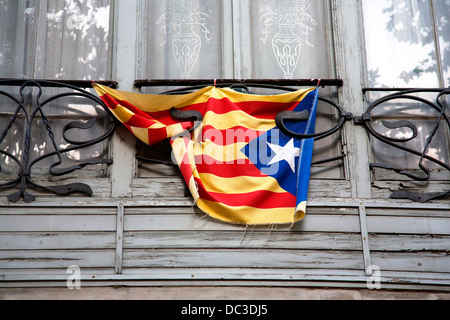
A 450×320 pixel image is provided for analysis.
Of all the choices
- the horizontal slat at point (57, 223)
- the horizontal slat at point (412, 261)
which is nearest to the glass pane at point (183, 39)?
the horizontal slat at point (57, 223)

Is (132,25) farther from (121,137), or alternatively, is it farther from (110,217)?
(110,217)

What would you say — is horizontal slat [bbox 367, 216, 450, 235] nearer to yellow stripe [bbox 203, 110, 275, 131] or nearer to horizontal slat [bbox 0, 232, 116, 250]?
yellow stripe [bbox 203, 110, 275, 131]

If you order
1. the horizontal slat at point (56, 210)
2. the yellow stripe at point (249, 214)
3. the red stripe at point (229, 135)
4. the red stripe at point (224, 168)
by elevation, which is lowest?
the yellow stripe at point (249, 214)

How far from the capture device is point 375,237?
512cm

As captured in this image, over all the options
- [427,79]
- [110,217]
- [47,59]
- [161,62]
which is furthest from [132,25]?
[427,79]

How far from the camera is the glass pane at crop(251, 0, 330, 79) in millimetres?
5801

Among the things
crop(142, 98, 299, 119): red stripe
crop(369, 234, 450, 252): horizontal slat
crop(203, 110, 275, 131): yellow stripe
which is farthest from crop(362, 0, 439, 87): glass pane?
crop(369, 234, 450, 252): horizontal slat

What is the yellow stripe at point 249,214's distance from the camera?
4.98m

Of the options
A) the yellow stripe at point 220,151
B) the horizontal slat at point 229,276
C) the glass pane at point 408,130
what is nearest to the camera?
the horizontal slat at point 229,276

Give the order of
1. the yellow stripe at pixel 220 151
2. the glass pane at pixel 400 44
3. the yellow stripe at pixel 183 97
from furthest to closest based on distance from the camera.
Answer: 1. the glass pane at pixel 400 44
2. the yellow stripe at pixel 183 97
3. the yellow stripe at pixel 220 151

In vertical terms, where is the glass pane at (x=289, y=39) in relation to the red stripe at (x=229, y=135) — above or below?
above

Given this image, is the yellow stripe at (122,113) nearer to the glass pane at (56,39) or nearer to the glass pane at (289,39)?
the glass pane at (56,39)

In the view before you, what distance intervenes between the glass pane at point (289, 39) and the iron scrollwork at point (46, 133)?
1.80 meters

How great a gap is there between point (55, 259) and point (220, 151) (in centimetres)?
182
